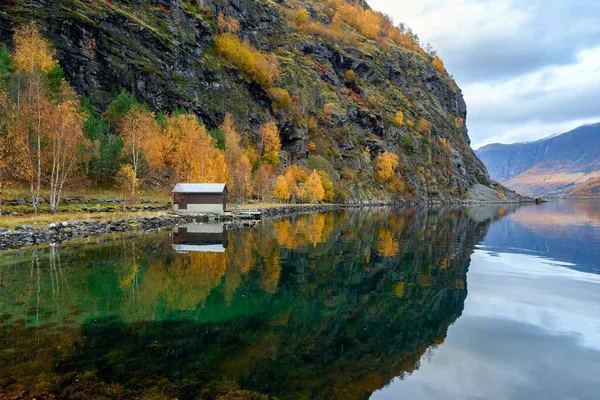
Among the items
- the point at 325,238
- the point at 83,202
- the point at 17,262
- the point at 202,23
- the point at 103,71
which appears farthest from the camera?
the point at 202,23

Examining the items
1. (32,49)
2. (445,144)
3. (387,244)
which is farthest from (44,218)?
(445,144)

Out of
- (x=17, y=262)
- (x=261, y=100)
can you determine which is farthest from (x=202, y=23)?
(x=17, y=262)

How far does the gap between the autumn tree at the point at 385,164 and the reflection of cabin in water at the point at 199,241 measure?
106 metres

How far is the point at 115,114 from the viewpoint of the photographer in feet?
207

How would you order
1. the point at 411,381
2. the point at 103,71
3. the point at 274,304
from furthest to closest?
the point at 103,71
the point at 274,304
the point at 411,381

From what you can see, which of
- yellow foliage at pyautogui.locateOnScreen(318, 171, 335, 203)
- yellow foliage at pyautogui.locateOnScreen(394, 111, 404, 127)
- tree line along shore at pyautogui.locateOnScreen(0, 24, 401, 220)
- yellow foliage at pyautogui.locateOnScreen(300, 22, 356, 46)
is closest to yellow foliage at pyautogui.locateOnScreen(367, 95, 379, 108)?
yellow foliage at pyautogui.locateOnScreen(394, 111, 404, 127)

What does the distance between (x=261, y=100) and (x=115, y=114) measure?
51.4 m

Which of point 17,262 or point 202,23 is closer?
point 17,262

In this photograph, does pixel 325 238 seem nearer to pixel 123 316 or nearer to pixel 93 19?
pixel 123 316

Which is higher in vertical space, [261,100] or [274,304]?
[261,100]

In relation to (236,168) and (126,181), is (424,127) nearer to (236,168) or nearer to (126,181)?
(236,168)

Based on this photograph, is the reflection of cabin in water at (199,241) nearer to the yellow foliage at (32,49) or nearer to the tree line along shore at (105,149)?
the tree line along shore at (105,149)

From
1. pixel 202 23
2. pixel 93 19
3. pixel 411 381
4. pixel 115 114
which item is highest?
pixel 202 23

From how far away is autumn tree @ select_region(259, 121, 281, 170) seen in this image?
97250 millimetres
